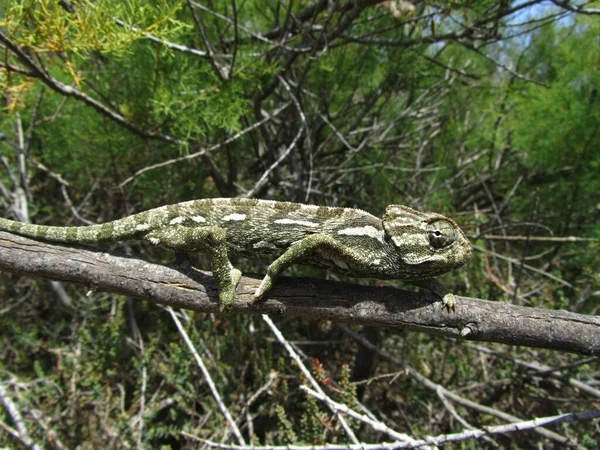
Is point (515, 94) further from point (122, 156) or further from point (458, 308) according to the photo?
point (122, 156)

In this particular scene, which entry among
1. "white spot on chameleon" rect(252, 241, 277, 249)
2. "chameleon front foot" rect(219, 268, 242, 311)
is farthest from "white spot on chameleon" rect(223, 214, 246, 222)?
"chameleon front foot" rect(219, 268, 242, 311)

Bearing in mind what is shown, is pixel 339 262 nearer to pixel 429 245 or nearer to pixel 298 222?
pixel 298 222

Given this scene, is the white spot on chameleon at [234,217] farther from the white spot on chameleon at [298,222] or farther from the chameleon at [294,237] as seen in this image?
the white spot on chameleon at [298,222]

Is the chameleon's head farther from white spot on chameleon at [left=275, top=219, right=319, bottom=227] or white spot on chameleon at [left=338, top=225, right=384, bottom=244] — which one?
white spot on chameleon at [left=275, top=219, right=319, bottom=227]

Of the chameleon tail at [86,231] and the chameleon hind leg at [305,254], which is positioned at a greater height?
the chameleon tail at [86,231]

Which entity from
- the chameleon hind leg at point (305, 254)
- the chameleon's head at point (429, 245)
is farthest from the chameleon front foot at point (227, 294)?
the chameleon's head at point (429, 245)

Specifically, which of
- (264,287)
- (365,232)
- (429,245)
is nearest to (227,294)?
(264,287)

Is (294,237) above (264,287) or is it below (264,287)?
above
